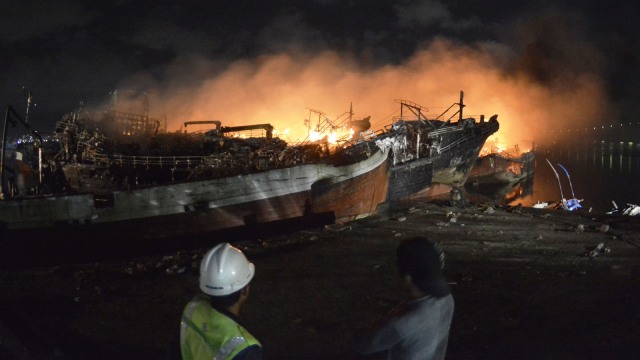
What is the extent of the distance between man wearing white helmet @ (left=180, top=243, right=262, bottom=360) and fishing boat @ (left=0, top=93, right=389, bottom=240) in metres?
10.5

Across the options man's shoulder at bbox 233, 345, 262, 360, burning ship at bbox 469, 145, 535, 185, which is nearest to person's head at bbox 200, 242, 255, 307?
man's shoulder at bbox 233, 345, 262, 360

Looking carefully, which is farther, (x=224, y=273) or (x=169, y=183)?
(x=169, y=183)

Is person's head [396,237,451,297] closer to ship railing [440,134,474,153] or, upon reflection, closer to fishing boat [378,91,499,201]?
fishing boat [378,91,499,201]

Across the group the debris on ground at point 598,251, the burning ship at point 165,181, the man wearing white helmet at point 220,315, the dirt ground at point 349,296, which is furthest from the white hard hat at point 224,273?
the burning ship at point 165,181

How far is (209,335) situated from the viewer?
2092mm

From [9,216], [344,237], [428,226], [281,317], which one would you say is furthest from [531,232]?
[9,216]

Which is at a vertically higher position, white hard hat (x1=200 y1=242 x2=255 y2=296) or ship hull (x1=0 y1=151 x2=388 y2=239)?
white hard hat (x1=200 y1=242 x2=255 y2=296)

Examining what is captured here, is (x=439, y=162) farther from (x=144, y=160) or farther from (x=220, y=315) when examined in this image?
(x=220, y=315)

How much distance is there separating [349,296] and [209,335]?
5026mm

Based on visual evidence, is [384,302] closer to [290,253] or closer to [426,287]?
[290,253]

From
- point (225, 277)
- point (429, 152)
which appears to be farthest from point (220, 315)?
point (429, 152)

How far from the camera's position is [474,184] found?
125ft

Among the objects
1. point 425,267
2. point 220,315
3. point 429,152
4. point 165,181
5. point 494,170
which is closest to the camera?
point 220,315

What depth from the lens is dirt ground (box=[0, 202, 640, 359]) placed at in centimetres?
518
